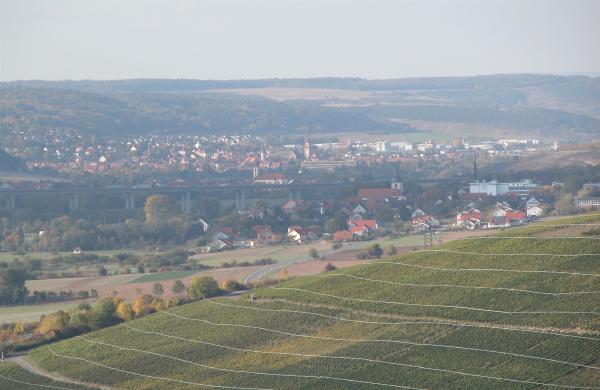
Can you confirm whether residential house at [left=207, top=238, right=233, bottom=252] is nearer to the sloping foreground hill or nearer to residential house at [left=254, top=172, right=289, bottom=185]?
the sloping foreground hill

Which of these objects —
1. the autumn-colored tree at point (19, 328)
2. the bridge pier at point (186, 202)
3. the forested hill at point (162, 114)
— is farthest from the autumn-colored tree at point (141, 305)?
the forested hill at point (162, 114)

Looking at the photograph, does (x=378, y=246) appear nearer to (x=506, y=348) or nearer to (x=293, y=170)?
(x=506, y=348)

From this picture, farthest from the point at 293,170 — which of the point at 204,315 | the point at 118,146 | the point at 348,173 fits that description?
the point at 204,315

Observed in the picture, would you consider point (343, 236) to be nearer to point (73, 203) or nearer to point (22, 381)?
point (73, 203)

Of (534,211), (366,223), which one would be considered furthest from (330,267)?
(534,211)

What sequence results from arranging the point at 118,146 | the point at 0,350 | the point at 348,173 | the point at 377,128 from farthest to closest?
the point at 377,128 → the point at 118,146 → the point at 348,173 → the point at 0,350
